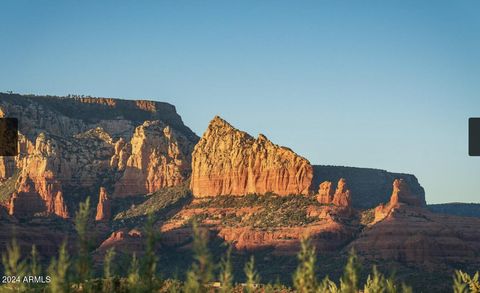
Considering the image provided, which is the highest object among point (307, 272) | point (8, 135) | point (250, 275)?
point (8, 135)

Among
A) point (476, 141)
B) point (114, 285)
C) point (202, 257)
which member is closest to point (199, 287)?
point (202, 257)

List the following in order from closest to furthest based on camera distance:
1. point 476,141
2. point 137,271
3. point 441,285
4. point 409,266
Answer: point 476,141 < point 137,271 < point 441,285 < point 409,266

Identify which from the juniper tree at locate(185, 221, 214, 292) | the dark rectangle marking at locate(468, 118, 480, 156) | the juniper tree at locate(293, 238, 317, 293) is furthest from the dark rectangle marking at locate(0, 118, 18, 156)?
the juniper tree at locate(293, 238, 317, 293)

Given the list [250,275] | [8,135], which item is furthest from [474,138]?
[250,275]

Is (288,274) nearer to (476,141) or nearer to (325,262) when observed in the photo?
(325,262)

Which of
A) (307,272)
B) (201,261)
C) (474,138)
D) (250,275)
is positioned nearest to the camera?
(474,138)

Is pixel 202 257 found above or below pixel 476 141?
below

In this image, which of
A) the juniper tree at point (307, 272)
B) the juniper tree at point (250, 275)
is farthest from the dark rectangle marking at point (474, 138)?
the juniper tree at point (250, 275)

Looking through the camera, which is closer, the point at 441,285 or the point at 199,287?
the point at 199,287

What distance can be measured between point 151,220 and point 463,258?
156202 millimetres

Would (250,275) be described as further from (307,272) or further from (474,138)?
(474,138)

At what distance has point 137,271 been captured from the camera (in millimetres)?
51375

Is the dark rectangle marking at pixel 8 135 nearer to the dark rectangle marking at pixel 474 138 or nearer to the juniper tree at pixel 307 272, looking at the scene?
the dark rectangle marking at pixel 474 138

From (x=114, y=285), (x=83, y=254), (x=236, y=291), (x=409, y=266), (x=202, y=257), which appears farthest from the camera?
(x=409, y=266)
